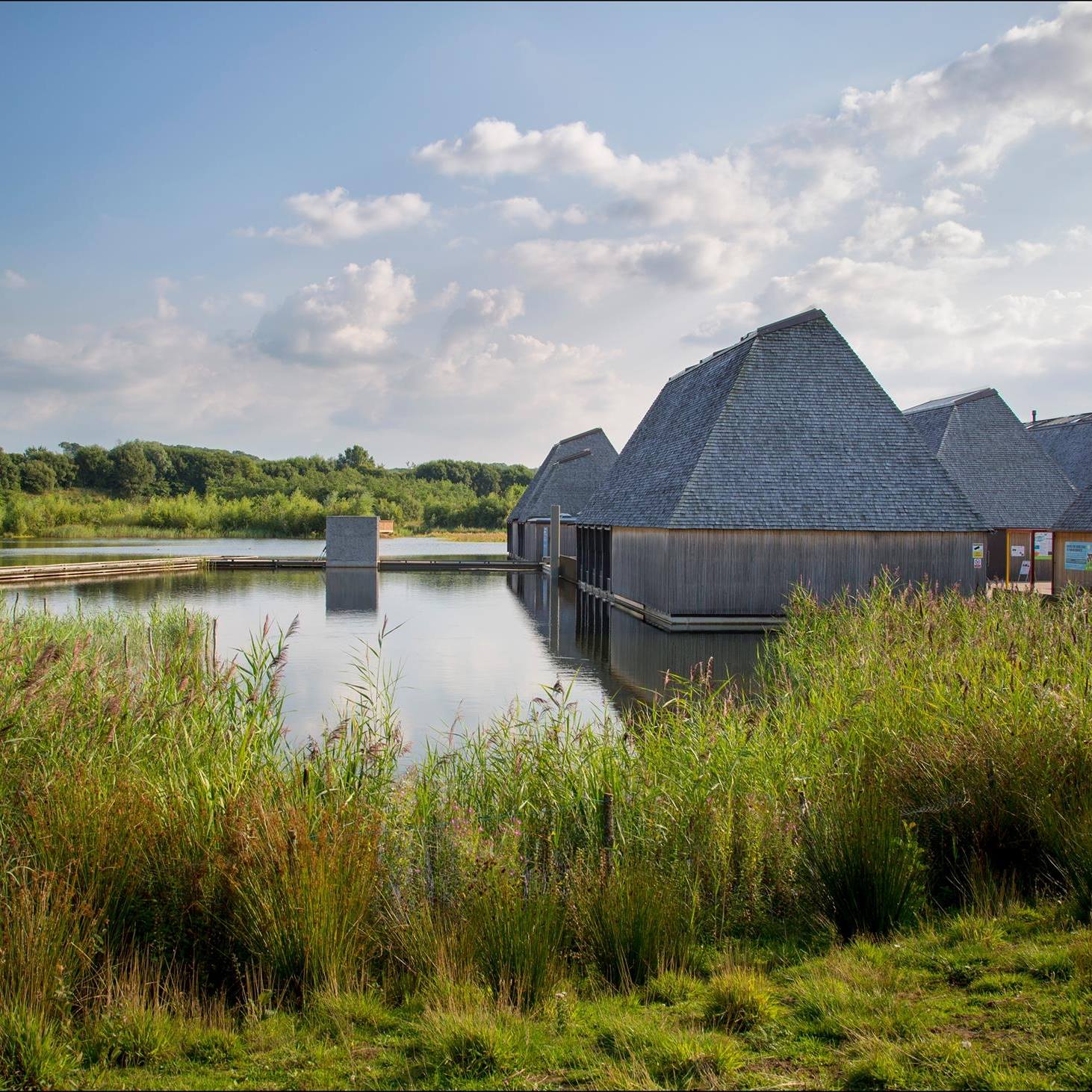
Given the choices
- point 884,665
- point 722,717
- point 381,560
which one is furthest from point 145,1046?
point 381,560

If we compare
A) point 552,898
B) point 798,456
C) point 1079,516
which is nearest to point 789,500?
point 798,456

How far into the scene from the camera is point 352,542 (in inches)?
1241

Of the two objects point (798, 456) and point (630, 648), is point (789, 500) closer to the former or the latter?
point (798, 456)

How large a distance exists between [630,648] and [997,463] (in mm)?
15667

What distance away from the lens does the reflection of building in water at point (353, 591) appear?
19.5 metres

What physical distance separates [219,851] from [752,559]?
44.2ft

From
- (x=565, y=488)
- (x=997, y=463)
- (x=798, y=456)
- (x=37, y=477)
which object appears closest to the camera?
(x=798, y=456)

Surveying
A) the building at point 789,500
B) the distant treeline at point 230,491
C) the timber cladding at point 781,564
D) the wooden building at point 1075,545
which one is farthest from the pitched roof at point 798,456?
the distant treeline at point 230,491

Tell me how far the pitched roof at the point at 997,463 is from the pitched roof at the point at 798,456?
6.76 metres

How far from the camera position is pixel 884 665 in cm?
650

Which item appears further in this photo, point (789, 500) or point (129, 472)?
point (129, 472)

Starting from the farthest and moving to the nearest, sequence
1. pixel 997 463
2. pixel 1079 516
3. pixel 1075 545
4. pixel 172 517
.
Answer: pixel 172 517 → pixel 997 463 → pixel 1075 545 → pixel 1079 516

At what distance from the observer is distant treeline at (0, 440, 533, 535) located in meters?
58.2

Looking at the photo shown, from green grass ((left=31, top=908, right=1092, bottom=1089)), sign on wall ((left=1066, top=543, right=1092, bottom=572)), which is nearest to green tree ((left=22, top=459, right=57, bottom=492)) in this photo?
sign on wall ((left=1066, top=543, right=1092, bottom=572))
